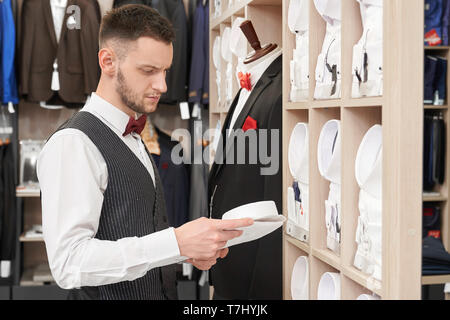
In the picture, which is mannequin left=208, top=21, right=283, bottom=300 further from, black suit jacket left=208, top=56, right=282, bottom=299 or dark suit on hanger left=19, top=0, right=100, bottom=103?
dark suit on hanger left=19, top=0, right=100, bottom=103

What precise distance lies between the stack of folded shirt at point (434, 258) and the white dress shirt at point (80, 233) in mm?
565

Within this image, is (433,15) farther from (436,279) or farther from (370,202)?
(436,279)

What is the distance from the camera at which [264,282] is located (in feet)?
6.37

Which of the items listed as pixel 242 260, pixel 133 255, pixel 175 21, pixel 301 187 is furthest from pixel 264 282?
pixel 175 21

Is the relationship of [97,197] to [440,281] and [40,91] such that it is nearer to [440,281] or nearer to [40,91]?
[440,281]

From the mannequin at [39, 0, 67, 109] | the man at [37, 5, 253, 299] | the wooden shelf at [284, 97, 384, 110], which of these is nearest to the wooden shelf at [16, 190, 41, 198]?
the mannequin at [39, 0, 67, 109]

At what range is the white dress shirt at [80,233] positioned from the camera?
1275 millimetres

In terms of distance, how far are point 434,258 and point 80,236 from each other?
0.81m

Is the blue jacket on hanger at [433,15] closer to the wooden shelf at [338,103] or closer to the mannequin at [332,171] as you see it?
the wooden shelf at [338,103]

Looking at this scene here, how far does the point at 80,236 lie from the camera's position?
4.23 feet

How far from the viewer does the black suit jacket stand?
196 cm

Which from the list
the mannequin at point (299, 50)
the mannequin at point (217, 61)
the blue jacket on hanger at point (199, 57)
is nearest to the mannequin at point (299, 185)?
the mannequin at point (299, 50)

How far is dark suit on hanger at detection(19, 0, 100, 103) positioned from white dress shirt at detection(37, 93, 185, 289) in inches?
102

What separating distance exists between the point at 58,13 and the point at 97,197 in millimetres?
2998
